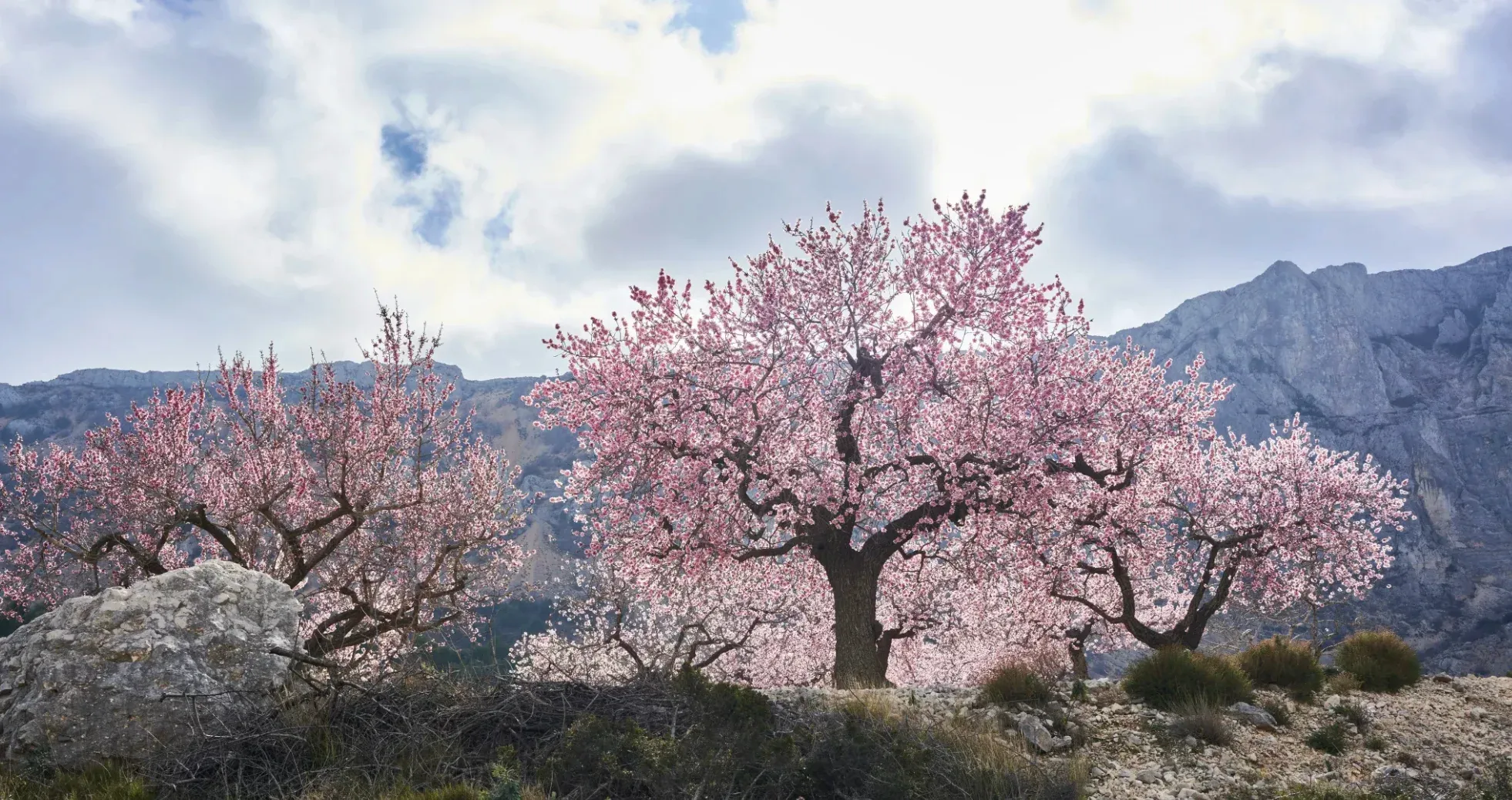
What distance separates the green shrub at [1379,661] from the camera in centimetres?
1163

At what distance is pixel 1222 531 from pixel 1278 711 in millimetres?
14745

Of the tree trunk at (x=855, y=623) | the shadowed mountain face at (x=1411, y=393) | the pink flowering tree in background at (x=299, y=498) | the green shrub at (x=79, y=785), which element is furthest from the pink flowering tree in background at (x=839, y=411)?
the shadowed mountain face at (x=1411, y=393)

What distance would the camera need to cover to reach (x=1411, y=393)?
13912cm

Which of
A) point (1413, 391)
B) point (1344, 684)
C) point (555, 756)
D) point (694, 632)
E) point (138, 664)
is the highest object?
point (1413, 391)

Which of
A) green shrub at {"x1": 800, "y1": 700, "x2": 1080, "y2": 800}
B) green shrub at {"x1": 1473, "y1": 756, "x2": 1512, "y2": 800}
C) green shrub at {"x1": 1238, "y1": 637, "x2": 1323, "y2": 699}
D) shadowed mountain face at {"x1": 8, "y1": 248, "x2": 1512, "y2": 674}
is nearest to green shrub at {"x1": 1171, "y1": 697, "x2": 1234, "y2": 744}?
green shrub at {"x1": 1473, "y1": 756, "x2": 1512, "y2": 800}

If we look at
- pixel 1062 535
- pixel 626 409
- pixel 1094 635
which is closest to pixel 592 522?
pixel 626 409

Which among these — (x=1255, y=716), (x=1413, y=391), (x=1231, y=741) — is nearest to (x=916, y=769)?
(x=1231, y=741)

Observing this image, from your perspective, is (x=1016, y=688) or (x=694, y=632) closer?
(x=1016, y=688)

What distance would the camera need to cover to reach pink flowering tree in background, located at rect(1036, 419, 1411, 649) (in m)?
18.1

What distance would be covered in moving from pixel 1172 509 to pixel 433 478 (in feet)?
63.2

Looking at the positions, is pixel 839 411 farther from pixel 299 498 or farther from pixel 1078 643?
pixel 1078 643

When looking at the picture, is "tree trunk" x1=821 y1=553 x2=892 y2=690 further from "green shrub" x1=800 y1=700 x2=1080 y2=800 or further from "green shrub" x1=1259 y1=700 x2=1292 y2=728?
"green shrub" x1=800 y1=700 x2=1080 y2=800

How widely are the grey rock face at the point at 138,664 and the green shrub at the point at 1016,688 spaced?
8.37 meters

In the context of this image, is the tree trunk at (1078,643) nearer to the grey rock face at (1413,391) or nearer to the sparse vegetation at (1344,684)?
the sparse vegetation at (1344,684)
